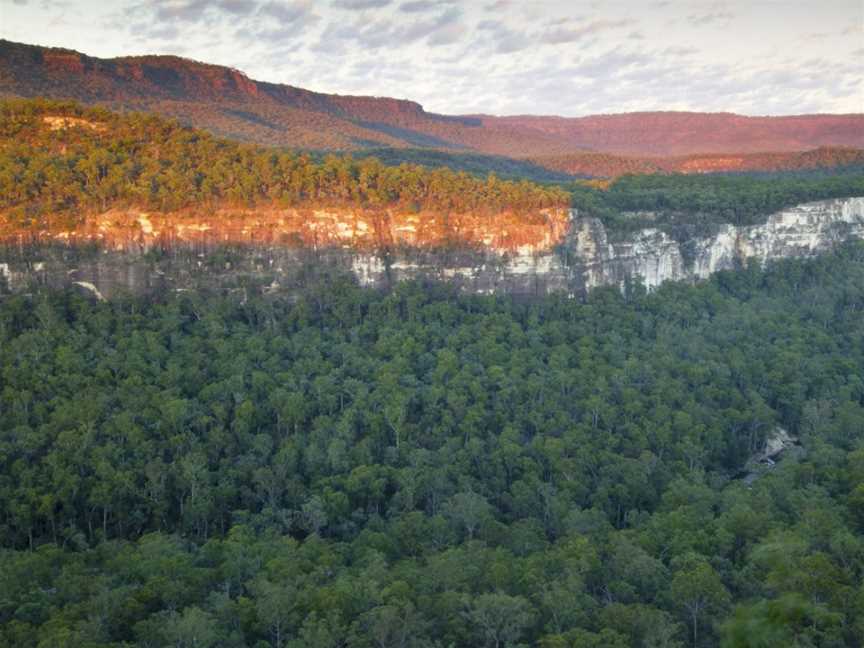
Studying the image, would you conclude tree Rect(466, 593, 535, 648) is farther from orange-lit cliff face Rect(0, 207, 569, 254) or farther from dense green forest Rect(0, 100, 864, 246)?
dense green forest Rect(0, 100, 864, 246)


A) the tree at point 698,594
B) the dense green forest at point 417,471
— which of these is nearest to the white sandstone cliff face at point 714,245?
the dense green forest at point 417,471

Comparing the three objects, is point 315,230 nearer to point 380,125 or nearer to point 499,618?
point 499,618

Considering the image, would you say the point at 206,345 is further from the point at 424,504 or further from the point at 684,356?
the point at 684,356

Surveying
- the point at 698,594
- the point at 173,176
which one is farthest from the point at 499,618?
the point at 173,176

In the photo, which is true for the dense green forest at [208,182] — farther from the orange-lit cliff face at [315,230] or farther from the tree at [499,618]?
the tree at [499,618]

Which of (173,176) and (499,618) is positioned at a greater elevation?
(173,176)

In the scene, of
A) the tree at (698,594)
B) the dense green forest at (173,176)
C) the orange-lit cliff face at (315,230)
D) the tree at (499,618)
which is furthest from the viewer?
the dense green forest at (173,176)
